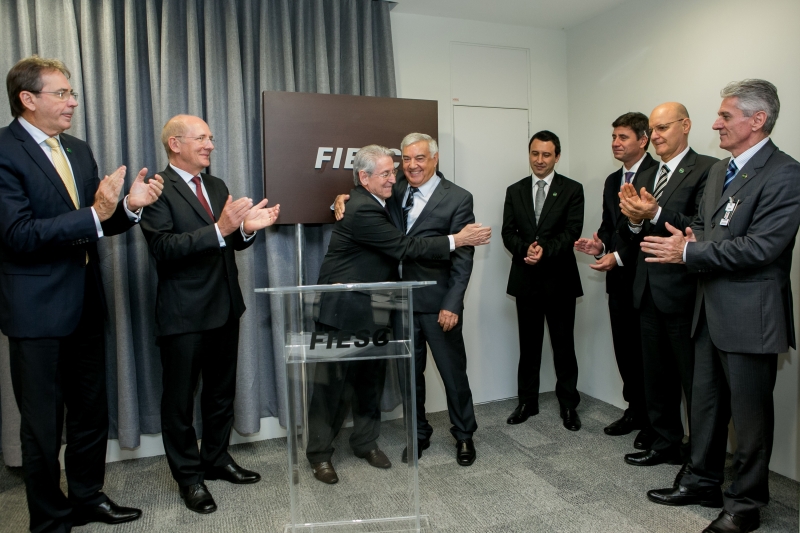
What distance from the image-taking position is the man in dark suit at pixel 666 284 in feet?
10.00

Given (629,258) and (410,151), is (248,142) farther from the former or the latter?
(629,258)

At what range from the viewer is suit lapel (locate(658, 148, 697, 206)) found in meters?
3.17

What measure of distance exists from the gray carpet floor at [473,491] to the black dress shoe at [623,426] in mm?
62

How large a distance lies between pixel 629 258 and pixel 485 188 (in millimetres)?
1296

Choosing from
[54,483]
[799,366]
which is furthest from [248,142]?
[799,366]

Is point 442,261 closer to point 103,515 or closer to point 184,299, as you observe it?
point 184,299

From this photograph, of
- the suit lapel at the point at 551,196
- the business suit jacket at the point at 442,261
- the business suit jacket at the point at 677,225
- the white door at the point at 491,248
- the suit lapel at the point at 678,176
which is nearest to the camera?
the business suit jacket at the point at 677,225

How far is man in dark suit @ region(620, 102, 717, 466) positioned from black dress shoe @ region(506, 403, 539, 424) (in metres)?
0.86

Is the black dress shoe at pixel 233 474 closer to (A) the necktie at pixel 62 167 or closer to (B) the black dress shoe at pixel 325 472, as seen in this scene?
(B) the black dress shoe at pixel 325 472

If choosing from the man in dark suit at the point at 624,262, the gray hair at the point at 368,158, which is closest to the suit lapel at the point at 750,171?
the man in dark suit at the point at 624,262

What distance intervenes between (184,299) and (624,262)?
Answer: 8.25 ft

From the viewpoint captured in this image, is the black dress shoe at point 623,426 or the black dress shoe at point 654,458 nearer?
the black dress shoe at point 654,458

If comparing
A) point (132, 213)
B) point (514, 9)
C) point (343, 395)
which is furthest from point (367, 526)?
point (514, 9)

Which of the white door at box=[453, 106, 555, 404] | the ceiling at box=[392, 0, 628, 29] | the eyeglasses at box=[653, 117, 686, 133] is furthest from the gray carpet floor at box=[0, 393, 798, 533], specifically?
the ceiling at box=[392, 0, 628, 29]
